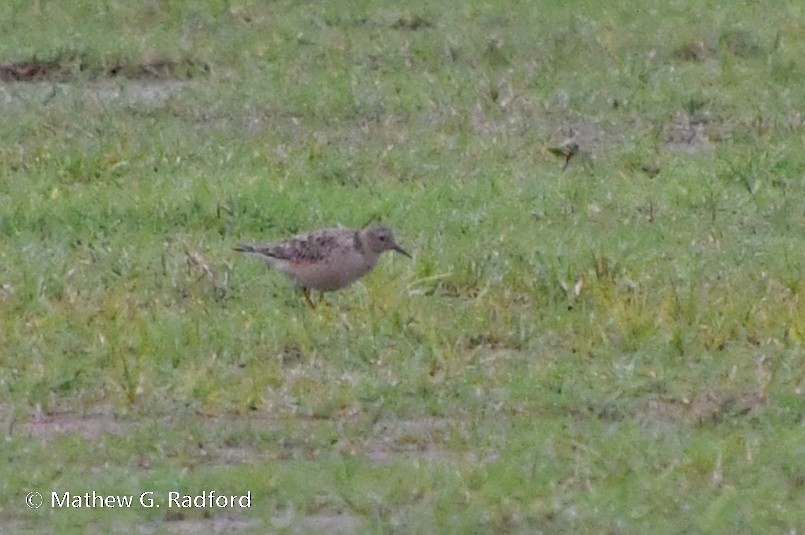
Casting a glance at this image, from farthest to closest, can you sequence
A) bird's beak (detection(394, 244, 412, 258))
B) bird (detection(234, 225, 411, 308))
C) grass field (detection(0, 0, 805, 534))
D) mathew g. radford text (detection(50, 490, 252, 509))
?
1. bird's beak (detection(394, 244, 412, 258))
2. bird (detection(234, 225, 411, 308))
3. grass field (detection(0, 0, 805, 534))
4. mathew g. radford text (detection(50, 490, 252, 509))

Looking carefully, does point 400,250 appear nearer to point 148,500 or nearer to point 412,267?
point 412,267

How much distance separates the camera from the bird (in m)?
9.39

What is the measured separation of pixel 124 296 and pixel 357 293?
3.20 feet

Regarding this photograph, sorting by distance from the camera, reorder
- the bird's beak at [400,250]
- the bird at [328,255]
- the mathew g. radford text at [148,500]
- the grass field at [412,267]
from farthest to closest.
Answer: the bird's beak at [400,250] → the bird at [328,255] → the grass field at [412,267] → the mathew g. radford text at [148,500]

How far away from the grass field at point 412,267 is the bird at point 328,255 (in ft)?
0.41

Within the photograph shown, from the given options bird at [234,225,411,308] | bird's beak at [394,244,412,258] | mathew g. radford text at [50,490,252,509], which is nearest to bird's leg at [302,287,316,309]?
bird at [234,225,411,308]

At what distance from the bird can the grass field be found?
0.12 meters

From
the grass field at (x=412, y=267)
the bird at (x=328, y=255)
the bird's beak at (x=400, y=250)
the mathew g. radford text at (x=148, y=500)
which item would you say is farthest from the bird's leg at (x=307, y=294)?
the mathew g. radford text at (x=148, y=500)

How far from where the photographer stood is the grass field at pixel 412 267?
713 cm

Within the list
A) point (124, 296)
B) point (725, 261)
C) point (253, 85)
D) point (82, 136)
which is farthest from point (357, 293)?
point (253, 85)

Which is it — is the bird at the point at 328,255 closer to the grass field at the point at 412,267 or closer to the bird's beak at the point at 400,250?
the bird's beak at the point at 400,250

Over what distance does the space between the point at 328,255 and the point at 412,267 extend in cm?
67

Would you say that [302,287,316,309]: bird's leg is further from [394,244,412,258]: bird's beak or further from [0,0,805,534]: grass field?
[394,244,412,258]: bird's beak

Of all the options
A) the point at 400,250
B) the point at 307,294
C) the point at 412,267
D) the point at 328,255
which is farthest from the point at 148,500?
the point at 412,267
